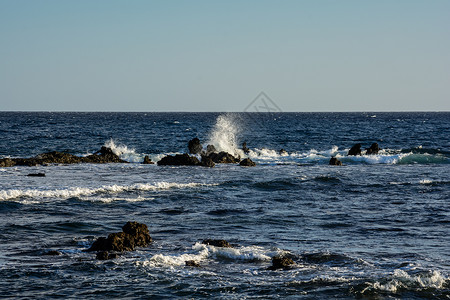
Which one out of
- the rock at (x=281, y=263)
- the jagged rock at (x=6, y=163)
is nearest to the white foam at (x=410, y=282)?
the rock at (x=281, y=263)

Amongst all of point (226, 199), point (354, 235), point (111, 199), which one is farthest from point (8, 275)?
point (226, 199)

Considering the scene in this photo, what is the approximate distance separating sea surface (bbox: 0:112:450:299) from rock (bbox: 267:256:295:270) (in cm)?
25

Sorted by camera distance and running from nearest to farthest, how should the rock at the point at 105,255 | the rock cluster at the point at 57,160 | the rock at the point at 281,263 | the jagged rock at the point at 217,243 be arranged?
the rock at the point at 281,263, the rock at the point at 105,255, the jagged rock at the point at 217,243, the rock cluster at the point at 57,160

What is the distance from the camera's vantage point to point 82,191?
23.9 metres

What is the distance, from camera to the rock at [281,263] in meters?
12.3

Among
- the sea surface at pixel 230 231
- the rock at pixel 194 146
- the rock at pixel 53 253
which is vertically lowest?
the sea surface at pixel 230 231

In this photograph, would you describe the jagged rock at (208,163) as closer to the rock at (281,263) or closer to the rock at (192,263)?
the rock at (192,263)

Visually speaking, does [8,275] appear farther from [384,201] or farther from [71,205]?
[384,201]

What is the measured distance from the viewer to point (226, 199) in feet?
76.6

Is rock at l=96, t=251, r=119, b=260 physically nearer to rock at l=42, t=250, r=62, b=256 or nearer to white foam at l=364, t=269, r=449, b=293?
rock at l=42, t=250, r=62, b=256

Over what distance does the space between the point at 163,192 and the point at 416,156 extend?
26.5m

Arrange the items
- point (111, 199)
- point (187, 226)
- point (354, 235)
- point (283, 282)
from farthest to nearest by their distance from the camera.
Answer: point (111, 199), point (187, 226), point (354, 235), point (283, 282)

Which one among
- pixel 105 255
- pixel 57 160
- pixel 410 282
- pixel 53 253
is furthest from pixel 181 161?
pixel 410 282

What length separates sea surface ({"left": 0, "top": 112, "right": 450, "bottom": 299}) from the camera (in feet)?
36.2
